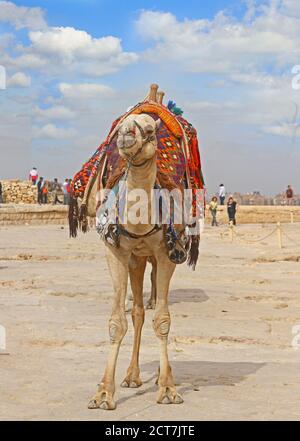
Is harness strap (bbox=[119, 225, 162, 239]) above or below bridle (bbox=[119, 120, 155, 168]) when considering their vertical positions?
below

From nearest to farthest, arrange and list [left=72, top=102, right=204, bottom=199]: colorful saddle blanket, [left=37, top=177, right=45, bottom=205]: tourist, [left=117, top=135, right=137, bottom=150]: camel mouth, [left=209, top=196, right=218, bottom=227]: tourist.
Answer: [left=117, top=135, right=137, bottom=150]: camel mouth < [left=72, top=102, right=204, bottom=199]: colorful saddle blanket < [left=209, top=196, right=218, bottom=227]: tourist < [left=37, top=177, right=45, bottom=205]: tourist

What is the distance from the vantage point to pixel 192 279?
Answer: 14.6 metres

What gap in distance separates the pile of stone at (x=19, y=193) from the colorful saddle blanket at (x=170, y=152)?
31030mm

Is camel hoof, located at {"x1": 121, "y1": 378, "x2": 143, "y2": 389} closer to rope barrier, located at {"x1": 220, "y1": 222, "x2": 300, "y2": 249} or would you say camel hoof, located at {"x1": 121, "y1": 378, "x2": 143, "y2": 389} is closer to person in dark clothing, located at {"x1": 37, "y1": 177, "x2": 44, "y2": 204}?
rope barrier, located at {"x1": 220, "y1": 222, "x2": 300, "y2": 249}

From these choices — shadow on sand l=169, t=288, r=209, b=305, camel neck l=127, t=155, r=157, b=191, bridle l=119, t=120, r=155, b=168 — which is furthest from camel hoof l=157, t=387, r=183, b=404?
shadow on sand l=169, t=288, r=209, b=305

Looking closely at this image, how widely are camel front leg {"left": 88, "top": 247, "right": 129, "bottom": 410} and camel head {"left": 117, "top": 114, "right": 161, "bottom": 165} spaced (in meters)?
0.87

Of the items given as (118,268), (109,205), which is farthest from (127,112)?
(118,268)

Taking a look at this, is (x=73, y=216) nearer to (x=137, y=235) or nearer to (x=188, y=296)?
(x=137, y=235)

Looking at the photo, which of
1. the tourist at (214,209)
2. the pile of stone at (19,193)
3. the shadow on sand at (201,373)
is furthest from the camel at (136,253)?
the pile of stone at (19,193)

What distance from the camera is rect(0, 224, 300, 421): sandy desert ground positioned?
5.74m

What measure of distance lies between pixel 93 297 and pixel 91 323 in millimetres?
2367

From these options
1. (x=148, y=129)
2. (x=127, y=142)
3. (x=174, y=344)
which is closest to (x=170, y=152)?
(x=148, y=129)

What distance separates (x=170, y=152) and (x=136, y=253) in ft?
3.44
